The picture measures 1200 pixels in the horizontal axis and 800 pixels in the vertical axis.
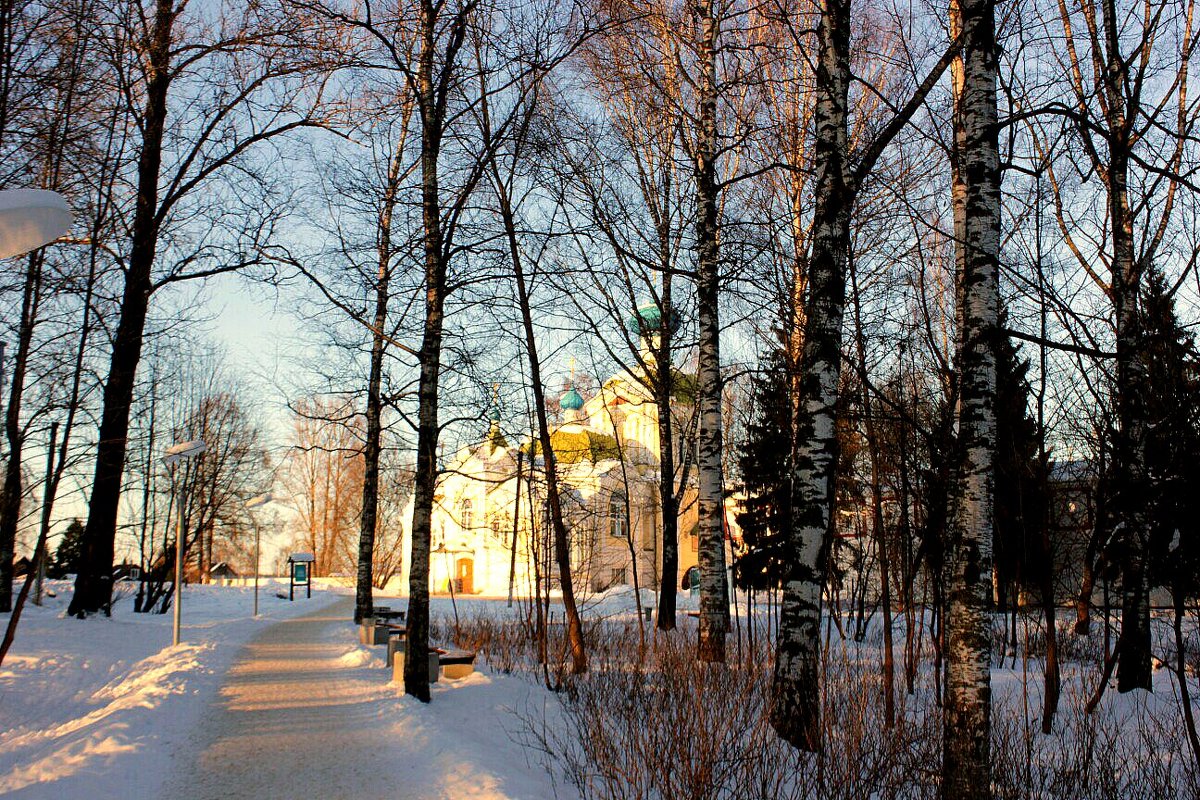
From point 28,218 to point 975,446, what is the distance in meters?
5.43

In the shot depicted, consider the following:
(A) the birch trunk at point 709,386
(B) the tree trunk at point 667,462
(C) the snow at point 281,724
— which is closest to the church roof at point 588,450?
(B) the tree trunk at point 667,462

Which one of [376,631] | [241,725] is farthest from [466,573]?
[241,725]

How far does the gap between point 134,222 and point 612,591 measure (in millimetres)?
25095

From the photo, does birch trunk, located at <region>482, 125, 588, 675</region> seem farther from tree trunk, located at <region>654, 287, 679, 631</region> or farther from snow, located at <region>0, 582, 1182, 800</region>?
tree trunk, located at <region>654, 287, 679, 631</region>

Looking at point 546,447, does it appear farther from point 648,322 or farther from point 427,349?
point 648,322

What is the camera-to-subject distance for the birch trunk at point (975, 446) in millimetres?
5039

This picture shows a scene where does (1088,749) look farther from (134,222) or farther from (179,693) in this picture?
(134,222)

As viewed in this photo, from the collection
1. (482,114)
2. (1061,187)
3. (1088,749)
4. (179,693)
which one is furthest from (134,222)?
(1088,749)

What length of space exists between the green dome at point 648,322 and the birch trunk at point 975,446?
8.92 meters

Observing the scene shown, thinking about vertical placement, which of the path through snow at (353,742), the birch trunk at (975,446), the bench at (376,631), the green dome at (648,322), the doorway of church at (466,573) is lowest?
the doorway of church at (466,573)

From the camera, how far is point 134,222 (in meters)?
16.6

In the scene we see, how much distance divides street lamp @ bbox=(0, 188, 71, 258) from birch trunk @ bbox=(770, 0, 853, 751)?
17.7 feet

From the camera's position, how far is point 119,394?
16406mm

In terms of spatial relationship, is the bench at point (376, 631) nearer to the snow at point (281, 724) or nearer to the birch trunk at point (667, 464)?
the snow at point (281, 724)
